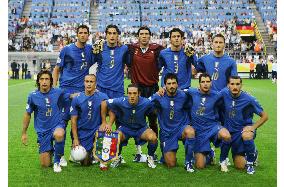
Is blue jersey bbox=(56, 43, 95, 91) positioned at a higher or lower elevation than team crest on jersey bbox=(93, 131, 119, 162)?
higher

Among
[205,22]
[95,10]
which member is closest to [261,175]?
[205,22]

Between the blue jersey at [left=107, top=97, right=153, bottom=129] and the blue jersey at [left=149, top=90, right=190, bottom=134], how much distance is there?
122mm

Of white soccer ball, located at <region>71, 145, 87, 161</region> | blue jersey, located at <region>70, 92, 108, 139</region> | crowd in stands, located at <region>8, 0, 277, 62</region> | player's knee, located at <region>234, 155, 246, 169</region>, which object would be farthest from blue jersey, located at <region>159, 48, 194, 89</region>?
crowd in stands, located at <region>8, 0, 277, 62</region>

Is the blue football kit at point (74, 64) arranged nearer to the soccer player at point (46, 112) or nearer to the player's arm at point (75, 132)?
the soccer player at point (46, 112)

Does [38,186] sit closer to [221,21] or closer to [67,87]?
[67,87]

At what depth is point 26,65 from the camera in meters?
24.6

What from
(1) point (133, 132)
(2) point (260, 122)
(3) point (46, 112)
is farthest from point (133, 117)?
(2) point (260, 122)

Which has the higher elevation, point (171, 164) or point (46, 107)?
point (46, 107)

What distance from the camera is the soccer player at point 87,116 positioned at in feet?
18.2

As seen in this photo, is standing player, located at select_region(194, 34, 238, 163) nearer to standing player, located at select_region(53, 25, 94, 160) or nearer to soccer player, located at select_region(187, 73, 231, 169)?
soccer player, located at select_region(187, 73, 231, 169)

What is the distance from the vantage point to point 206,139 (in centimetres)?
547

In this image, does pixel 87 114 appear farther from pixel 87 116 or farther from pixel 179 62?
pixel 179 62

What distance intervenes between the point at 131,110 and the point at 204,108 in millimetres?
880

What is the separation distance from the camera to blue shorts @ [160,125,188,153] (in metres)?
5.55
